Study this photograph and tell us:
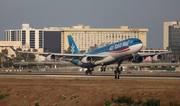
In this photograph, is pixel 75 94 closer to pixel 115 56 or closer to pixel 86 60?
pixel 115 56

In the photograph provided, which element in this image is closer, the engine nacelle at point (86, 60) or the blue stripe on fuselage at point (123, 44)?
the blue stripe on fuselage at point (123, 44)

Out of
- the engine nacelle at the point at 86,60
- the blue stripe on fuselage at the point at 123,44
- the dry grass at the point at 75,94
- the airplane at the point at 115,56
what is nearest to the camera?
the dry grass at the point at 75,94

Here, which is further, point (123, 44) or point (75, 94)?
point (123, 44)

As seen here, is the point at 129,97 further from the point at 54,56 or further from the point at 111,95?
the point at 54,56

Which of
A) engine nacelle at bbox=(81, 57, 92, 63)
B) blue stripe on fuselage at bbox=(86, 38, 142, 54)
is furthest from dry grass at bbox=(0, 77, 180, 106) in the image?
engine nacelle at bbox=(81, 57, 92, 63)

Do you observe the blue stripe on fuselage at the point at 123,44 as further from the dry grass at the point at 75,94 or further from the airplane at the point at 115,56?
the dry grass at the point at 75,94

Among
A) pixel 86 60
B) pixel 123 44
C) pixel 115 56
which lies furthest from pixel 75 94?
pixel 86 60

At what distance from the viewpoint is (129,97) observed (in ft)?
185

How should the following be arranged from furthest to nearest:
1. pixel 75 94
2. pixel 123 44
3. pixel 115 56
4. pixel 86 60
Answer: pixel 86 60, pixel 115 56, pixel 123 44, pixel 75 94

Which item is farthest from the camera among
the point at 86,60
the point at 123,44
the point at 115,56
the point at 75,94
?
the point at 86,60

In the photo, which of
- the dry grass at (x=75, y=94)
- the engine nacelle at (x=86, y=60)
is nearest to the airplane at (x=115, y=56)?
the engine nacelle at (x=86, y=60)

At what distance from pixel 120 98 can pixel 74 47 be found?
69.8m

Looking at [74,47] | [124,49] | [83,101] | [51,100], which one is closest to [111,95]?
[83,101]

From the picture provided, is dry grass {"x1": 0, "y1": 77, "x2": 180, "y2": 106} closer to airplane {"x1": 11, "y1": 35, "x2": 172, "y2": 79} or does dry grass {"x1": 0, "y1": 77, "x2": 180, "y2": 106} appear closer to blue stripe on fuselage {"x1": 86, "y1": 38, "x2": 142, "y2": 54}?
airplane {"x1": 11, "y1": 35, "x2": 172, "y2": 79}
